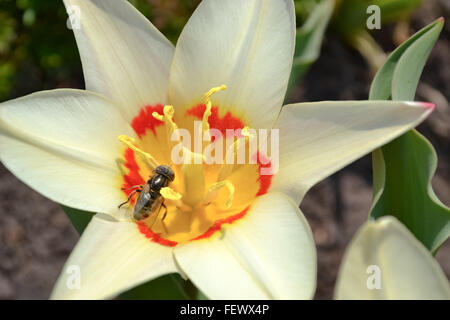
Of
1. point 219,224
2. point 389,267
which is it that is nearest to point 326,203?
point 219,224

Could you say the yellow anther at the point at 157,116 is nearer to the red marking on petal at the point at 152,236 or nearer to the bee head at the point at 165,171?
the bee head at the point at 165,171

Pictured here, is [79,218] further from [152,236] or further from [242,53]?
[242,53]

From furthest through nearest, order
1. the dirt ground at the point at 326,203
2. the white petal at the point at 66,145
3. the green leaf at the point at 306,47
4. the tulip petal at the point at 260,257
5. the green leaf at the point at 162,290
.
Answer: the dirt ground at the point at 326,203
the green leaf at the point at 306,47
the green leaf at the point at 162,290
the white petal at the point at 66,145
the tulip petal at the point at 260,257

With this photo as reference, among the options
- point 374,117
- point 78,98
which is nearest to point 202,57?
point 78,98

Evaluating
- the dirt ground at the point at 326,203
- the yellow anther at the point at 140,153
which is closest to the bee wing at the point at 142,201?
the yellow anther at the point at 140,153
